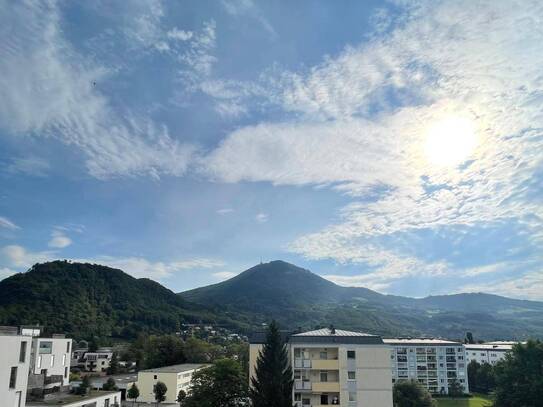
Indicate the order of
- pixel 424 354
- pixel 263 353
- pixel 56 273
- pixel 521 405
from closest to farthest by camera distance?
pixel 263 353 → pixel 521 405 → pixel 424 354 → pixel 56 273

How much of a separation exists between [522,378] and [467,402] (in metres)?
25.2

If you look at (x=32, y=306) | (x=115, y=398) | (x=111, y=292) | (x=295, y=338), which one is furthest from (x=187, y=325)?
(x=295, y=338)

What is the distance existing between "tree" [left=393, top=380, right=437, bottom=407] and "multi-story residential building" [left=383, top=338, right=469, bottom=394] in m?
40.7

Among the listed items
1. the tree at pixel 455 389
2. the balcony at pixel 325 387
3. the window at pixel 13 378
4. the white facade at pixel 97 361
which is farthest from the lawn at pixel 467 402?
the window at pixel 13 378

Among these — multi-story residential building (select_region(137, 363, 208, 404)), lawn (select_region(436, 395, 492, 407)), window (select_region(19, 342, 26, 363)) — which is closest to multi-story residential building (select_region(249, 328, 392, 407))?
window (select_region(19, 342, 26, 363))

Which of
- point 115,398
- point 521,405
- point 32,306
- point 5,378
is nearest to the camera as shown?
point 5,378

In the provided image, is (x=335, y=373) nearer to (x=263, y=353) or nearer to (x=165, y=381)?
(x=263, y=353)

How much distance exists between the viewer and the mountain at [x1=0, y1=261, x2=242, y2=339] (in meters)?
124

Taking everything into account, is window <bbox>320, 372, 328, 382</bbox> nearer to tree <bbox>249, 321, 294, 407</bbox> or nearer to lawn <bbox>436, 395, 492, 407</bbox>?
tree <bbox>249, 321, 294, 407</bbox>

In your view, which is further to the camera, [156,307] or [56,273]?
[156,307]

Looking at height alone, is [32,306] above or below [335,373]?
above

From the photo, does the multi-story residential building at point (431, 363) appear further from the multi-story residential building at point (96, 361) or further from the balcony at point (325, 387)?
the balcony at point (325, 387)

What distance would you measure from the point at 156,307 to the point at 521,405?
483 ft

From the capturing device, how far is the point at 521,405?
5569 cm
